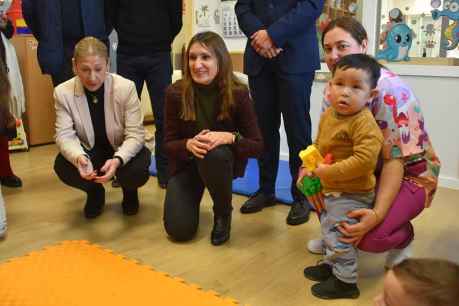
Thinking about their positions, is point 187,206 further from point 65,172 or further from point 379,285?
point 379,285

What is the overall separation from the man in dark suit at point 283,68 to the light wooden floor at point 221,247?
0.22 metres

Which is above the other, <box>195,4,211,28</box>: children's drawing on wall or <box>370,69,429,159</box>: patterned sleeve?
<box>195,4,211,28</box>: children's drawing on wall

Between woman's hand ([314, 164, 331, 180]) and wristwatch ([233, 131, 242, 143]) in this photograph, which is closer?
woman's hand ([314, 164, 331, 180])

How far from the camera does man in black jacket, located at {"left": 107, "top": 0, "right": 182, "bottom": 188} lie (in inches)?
104

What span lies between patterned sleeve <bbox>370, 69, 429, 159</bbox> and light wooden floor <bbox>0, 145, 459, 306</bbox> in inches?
18.8

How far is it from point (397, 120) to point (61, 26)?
178 cm

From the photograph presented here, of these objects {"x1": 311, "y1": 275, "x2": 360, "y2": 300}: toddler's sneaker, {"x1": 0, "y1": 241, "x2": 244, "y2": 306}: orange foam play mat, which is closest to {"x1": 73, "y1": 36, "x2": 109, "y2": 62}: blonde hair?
{"x1": 0, "y1": 241, "x2": 244, "y2": 306}: orange foam play mat

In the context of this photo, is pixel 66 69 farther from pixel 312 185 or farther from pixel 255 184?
pixel 312 185

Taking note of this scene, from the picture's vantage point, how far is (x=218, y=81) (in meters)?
2.05

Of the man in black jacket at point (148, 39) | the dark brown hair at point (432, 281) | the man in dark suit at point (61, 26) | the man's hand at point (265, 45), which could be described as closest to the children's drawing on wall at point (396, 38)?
the man's hand at point (265, 45)

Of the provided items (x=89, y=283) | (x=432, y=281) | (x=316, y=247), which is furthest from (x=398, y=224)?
(x=89, y=283)

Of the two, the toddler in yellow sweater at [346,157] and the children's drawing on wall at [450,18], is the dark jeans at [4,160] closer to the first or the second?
the toddler in yellow sweater at [346,157]

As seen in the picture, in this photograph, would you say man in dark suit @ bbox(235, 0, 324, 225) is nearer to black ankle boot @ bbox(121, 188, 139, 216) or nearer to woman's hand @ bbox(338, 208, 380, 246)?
black ankle boot @ bbox(121, 188, 139, 216)

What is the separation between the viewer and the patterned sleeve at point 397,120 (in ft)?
5.47
